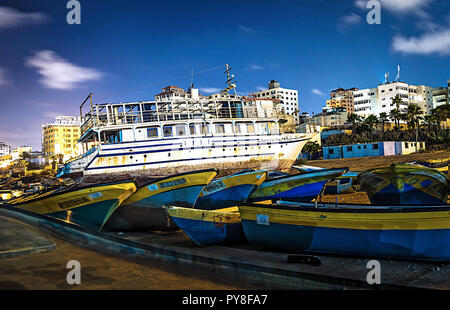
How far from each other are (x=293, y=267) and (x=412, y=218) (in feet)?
9.52

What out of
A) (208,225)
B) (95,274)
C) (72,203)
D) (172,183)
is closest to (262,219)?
(208,225)

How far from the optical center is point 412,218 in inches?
262

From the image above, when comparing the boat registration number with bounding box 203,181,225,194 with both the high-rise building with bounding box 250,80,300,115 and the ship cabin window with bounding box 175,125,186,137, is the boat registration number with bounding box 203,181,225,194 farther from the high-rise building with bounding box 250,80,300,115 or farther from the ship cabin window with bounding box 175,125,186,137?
the high-rise building with bounding box 250,80,300,115

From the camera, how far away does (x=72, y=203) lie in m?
12.7

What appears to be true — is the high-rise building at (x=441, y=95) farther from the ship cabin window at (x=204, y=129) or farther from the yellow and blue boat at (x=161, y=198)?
the yellow and blue boat at (x=161, y=198)

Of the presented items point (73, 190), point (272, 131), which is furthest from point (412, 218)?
point (272, 131)

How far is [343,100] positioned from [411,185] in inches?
4563

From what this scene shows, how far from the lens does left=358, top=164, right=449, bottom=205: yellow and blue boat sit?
32.2ft

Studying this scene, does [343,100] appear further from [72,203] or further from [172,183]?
[72,203]

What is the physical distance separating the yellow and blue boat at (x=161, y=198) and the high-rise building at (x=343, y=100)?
368 feet

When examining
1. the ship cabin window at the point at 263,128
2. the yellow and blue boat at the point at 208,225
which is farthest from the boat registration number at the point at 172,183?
the ship cabin window at the point at 263,128
